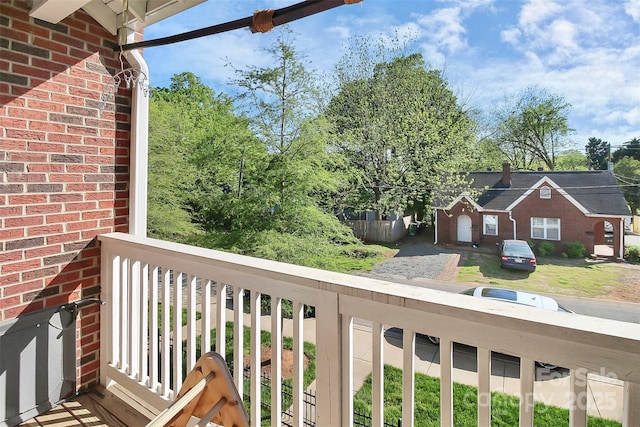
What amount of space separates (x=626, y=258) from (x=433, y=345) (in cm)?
120

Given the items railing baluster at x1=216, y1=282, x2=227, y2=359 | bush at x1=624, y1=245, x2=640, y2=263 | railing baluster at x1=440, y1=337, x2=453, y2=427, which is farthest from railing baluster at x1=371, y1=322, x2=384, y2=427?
bush at x1=624, y1=245, x2=640, y2=263

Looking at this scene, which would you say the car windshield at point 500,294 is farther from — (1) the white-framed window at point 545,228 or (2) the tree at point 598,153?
(2) the tree at point 598,153

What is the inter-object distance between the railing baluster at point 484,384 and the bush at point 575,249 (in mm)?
1597

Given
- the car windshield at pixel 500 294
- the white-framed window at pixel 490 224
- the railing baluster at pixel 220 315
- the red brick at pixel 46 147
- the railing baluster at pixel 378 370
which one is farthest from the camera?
the white-framed window at pixel 490 224

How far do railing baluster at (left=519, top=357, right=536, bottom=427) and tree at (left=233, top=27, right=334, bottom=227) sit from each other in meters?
3.30

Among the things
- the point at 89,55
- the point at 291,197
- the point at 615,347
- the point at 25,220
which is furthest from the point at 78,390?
the point at 291,197

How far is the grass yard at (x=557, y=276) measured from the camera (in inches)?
71.2

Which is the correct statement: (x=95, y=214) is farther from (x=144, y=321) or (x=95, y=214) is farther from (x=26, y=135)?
(x=144, y=321)

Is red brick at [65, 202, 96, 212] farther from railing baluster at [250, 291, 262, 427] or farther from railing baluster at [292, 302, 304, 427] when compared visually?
railing baluster at [292, 302, 304, 427]

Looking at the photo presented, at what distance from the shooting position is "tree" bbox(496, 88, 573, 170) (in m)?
2.19

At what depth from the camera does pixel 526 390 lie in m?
0.70

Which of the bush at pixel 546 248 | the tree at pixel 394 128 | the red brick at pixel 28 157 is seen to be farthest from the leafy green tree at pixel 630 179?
the red brick at pixel 28 157

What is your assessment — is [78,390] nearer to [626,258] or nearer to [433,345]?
[433,345]

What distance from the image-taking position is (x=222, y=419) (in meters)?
0.66
